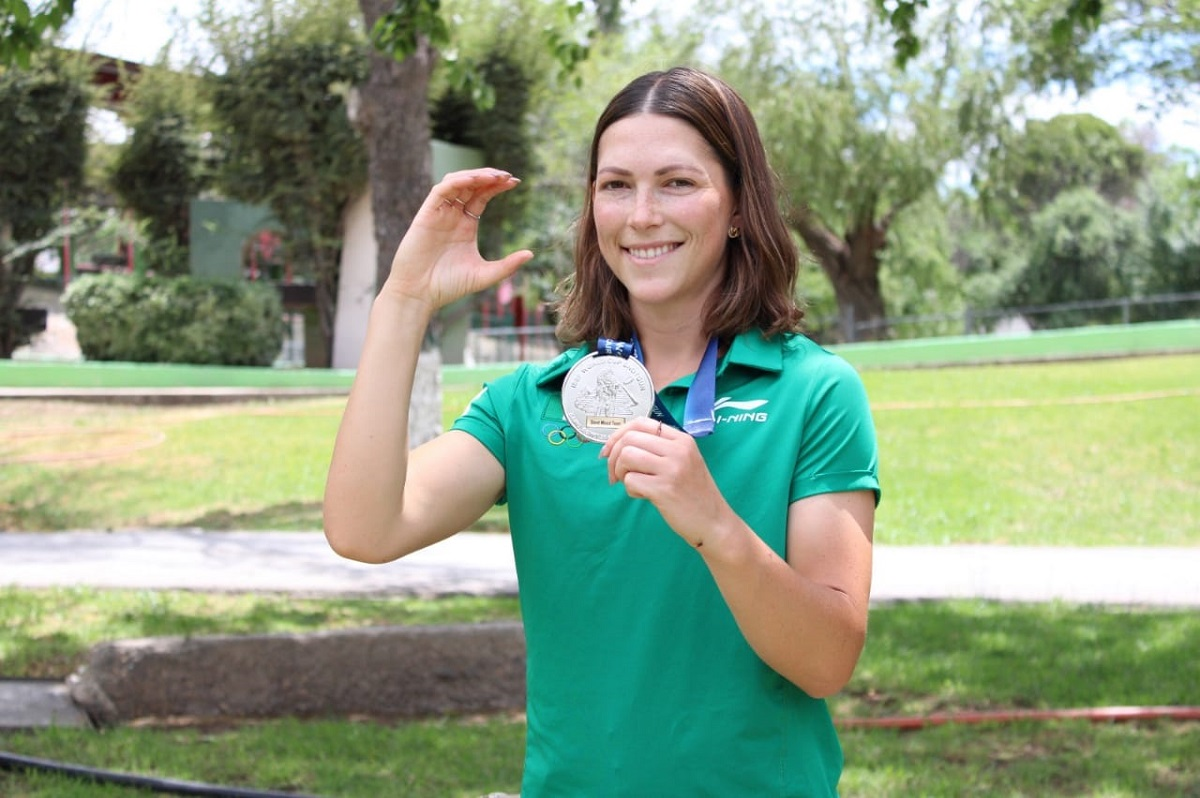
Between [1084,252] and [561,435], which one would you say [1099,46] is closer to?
[1084,252]

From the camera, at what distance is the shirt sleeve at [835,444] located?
1914 millimetres

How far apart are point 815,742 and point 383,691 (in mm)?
4179

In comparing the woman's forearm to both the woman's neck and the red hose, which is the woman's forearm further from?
the red hose

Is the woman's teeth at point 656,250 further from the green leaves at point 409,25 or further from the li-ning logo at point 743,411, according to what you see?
the green leaves at point 409,25

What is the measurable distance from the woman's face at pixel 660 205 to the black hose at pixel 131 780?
3.06 meters

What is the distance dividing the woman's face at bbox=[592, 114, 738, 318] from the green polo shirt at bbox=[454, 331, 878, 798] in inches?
6.9

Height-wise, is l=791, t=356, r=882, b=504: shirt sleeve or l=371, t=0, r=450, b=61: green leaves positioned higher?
l=371, t=0, r=450, b=61: green leaves

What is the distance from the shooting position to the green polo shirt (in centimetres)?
189

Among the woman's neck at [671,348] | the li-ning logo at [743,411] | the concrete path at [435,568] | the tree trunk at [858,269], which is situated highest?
the tree trunk at [858,269]

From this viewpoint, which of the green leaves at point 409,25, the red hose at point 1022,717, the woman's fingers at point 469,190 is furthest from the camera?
the green leaves at point 409,25

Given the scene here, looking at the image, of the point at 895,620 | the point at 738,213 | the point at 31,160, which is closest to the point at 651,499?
the point at 738,213

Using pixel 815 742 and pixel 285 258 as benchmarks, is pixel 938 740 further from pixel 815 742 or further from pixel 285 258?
pixel 285 258

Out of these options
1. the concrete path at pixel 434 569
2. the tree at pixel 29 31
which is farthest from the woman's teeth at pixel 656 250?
the concrete path at pixel 434 569

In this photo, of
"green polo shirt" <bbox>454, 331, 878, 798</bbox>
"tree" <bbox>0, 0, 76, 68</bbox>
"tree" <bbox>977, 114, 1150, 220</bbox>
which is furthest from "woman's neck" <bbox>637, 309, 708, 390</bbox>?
"tree" <bbox>977, 114, 1150, 220</bbox>
